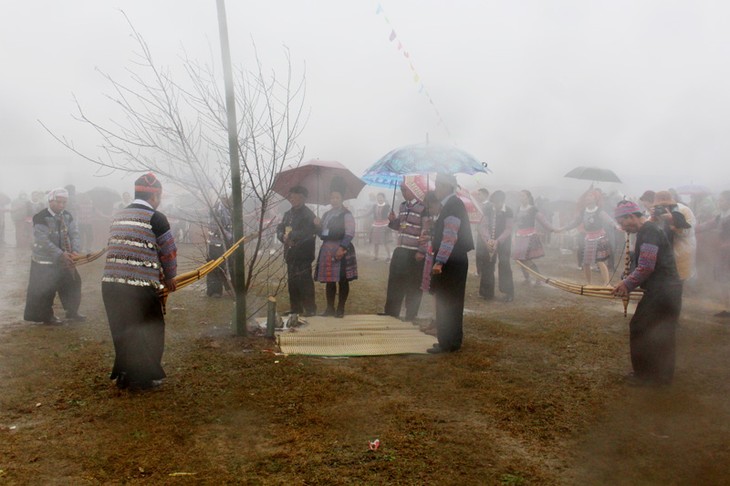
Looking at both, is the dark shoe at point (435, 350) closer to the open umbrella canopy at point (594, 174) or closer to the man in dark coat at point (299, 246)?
the man in dark coat at point (299, 246)

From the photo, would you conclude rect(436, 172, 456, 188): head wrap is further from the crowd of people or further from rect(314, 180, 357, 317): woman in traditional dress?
rect(314, 180, 357, 317): woman in traditional dress

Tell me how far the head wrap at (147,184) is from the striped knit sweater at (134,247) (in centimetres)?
13

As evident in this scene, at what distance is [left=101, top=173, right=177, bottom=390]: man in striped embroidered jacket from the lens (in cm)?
431

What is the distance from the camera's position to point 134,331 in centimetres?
439

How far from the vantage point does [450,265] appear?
570 centimetres

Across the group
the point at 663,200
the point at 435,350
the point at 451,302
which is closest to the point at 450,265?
the point at 451,302

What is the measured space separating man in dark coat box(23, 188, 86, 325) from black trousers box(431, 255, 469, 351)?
14.4 ft

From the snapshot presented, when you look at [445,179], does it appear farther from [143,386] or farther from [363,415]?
[143,386]

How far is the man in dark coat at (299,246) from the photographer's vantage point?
23.3 ft

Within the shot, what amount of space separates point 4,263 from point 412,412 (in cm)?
1294

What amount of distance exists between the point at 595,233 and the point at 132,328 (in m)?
7.61

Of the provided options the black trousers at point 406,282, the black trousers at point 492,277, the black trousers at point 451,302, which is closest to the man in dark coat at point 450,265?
the black trousers at point 451,302

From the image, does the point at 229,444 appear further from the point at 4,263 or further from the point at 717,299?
the point at 4,263

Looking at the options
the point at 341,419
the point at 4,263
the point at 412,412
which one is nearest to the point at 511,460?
the point at 412,412
